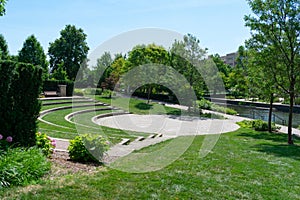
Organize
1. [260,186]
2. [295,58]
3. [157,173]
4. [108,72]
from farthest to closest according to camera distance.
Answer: [108,72]
[295,58]
[157,173]
[260,186]

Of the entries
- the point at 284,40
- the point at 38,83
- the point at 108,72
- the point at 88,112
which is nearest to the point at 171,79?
the point at 88,112

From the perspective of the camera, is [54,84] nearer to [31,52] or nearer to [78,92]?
[78,92]

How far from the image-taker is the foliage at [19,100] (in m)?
5.47

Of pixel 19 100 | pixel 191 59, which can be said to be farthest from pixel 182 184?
pixel 191 59

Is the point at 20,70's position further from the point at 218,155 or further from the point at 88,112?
the point at 88,112

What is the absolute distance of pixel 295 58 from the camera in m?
10.7

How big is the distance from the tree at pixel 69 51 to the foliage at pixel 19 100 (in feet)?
137

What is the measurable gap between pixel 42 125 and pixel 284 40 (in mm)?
10769

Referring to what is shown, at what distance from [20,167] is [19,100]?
1828 mm

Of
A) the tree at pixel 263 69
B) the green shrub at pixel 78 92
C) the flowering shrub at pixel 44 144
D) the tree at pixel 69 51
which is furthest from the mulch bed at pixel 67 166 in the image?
the tree at pixel 69 51

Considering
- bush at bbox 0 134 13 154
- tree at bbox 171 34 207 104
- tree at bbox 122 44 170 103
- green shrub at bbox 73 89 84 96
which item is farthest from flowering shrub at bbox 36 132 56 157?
green shrub at bbox 73 89 84 96

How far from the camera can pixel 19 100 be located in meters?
5.62

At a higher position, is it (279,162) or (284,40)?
(284,40)

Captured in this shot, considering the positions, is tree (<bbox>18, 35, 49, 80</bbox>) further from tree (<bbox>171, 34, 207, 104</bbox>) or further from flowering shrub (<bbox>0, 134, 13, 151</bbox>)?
flowering shrub (<bbox>0, 134, 13, 151</bbox>)
